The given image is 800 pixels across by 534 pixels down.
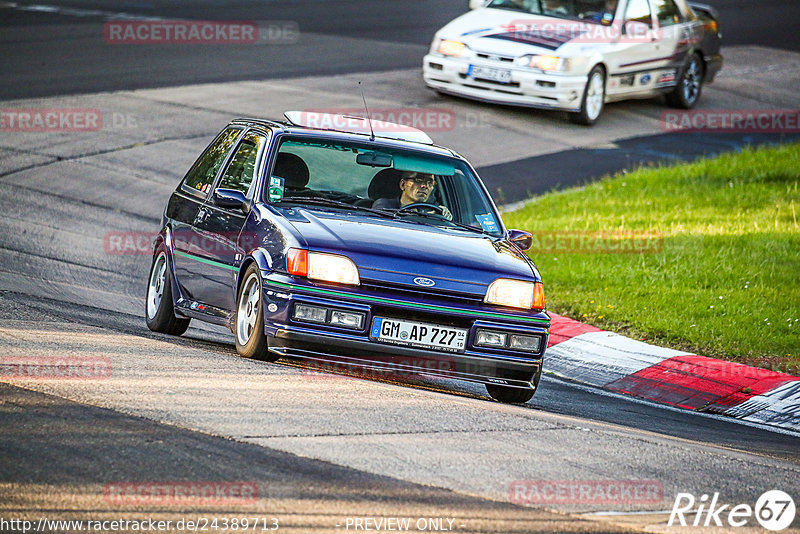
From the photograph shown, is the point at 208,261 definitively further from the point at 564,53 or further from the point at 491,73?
the point at 564,53

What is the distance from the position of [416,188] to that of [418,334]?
1586 millimetres

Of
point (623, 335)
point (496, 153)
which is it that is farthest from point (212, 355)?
point (496, 153)

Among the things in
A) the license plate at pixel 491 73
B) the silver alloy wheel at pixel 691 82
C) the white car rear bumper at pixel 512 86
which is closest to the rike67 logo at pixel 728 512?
the white car rear bumper at pixel 512 86

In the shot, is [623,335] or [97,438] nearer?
[97,438]

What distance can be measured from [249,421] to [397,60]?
18152 mm

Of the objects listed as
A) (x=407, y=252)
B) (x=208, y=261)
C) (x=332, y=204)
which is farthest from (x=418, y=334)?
(x=208, y=261)

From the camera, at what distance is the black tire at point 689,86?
21.1m

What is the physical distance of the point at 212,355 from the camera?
7414 millimetres

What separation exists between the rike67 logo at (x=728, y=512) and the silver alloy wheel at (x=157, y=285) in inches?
183

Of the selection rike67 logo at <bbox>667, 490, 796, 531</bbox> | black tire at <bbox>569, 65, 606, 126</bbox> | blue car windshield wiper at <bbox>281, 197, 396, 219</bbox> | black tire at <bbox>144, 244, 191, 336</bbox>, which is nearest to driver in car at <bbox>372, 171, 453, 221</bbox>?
blue car windshield wiper at <bbox>281, 197, 396, 219</bbox>

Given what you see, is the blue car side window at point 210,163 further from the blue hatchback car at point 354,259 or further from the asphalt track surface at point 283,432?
the asphalt track surface at point 283,432

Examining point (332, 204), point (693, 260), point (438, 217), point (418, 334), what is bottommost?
point (693, 260)

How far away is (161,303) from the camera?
899cm

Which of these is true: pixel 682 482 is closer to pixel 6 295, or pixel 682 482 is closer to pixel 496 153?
pixel 6 295
